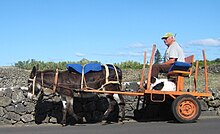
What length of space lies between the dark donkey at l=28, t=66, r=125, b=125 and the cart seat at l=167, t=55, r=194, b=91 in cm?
164

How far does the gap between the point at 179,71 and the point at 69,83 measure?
326 centimetres

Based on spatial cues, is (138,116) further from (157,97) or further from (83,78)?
(83,78)

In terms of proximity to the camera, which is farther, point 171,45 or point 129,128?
point 171,45

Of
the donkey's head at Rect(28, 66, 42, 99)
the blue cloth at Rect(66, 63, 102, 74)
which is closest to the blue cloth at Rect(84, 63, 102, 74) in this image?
the blue cloth at Rect(66, 63, 102, 74)

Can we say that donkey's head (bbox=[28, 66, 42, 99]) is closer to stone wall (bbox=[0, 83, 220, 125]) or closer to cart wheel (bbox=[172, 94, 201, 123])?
stone wall (bbox=[0, 83, 220, 125])

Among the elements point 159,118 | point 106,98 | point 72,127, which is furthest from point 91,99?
point 159,118

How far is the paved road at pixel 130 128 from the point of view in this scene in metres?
10.7

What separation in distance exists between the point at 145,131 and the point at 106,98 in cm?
271

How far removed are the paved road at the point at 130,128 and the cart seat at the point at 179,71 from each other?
125 centimetres

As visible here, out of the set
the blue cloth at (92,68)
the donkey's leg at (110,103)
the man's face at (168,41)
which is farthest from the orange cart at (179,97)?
the man's face at (168,41)

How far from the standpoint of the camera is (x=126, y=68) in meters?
30.4

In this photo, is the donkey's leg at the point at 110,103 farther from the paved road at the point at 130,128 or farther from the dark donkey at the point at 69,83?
the paved road at the point at 130,128

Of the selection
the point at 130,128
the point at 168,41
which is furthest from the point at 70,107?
the point at 168,41

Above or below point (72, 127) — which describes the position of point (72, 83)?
above
